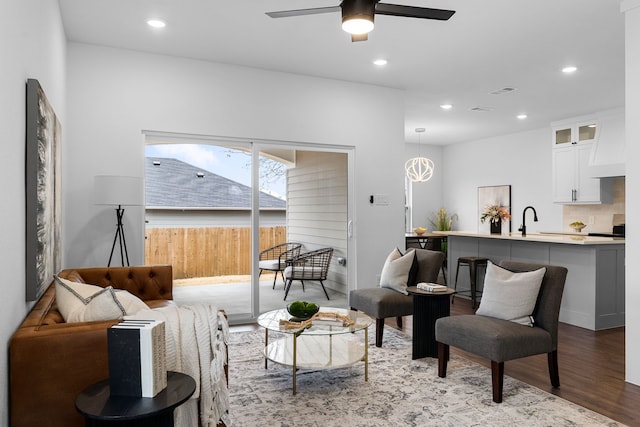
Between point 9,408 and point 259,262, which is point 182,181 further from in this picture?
point 9,408

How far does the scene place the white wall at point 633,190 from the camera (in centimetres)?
334

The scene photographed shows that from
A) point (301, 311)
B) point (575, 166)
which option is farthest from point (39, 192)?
point (575, 166)

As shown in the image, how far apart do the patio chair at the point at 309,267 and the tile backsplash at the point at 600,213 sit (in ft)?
16.1

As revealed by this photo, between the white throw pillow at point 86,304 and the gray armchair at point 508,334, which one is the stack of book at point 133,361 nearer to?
the white throw pillow at point 86,304

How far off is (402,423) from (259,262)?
9.72ft

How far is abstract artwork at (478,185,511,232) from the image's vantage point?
357 inches

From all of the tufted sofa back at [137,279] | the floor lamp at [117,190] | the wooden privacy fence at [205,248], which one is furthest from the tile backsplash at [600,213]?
the floor lamp at [117,190]

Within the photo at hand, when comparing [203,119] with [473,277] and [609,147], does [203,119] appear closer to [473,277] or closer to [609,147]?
[473,277]

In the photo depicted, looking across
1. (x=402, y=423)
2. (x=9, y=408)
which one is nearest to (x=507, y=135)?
(x=402, y=423)

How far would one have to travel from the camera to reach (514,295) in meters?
3.22

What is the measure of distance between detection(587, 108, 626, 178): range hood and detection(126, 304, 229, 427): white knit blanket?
679 centimetres

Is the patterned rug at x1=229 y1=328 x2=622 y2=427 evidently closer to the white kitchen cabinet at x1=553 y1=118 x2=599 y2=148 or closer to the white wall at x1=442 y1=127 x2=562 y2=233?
the white kitchen cabinet at x1=553 y1=118 x2=599 y2=148

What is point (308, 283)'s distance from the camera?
5.52 m

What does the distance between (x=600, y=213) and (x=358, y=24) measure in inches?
264
